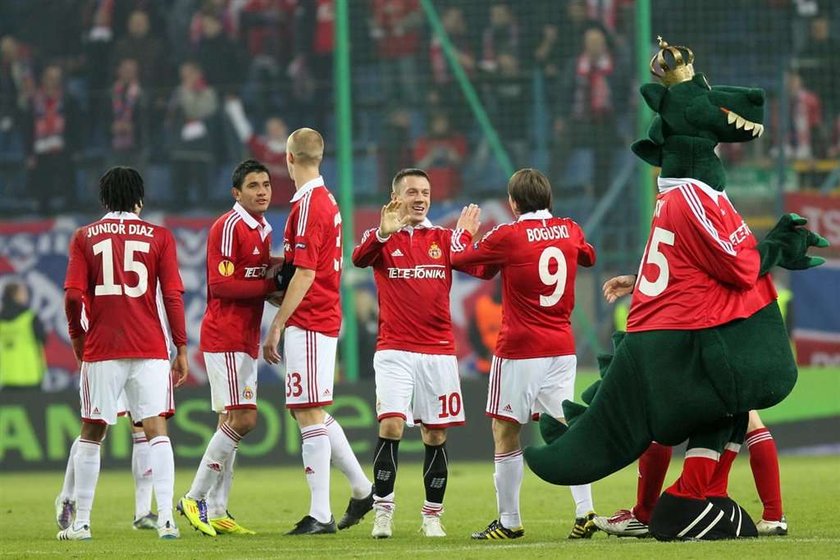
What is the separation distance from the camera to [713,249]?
23.2 ft

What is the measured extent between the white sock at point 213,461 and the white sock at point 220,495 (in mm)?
205

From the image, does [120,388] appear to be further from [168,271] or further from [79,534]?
[79,534]

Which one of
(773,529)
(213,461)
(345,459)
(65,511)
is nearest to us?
(773,529)

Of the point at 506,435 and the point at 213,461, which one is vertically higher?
the point at 506,435

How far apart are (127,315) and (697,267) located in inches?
122

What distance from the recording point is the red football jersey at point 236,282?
29.0ft

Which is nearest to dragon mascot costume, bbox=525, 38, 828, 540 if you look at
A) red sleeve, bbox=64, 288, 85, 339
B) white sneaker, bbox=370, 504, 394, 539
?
white sneaker, bbox=370, 504, 394, 539

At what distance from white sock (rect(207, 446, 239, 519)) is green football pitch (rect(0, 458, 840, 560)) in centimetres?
24

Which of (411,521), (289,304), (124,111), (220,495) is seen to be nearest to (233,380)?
(220,495)

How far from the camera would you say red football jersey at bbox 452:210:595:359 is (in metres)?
8.12

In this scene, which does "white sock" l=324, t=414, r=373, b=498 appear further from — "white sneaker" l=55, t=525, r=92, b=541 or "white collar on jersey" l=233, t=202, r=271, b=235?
"white sneaker" l=55, t=525, r=92, b=541

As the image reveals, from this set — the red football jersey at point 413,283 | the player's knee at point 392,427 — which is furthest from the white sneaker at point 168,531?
the red football jersey at point 413,283

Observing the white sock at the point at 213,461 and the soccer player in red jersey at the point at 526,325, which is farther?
the white sock at the point at 213,461

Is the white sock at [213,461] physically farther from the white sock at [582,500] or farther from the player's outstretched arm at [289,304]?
the white sock at [582,500]
